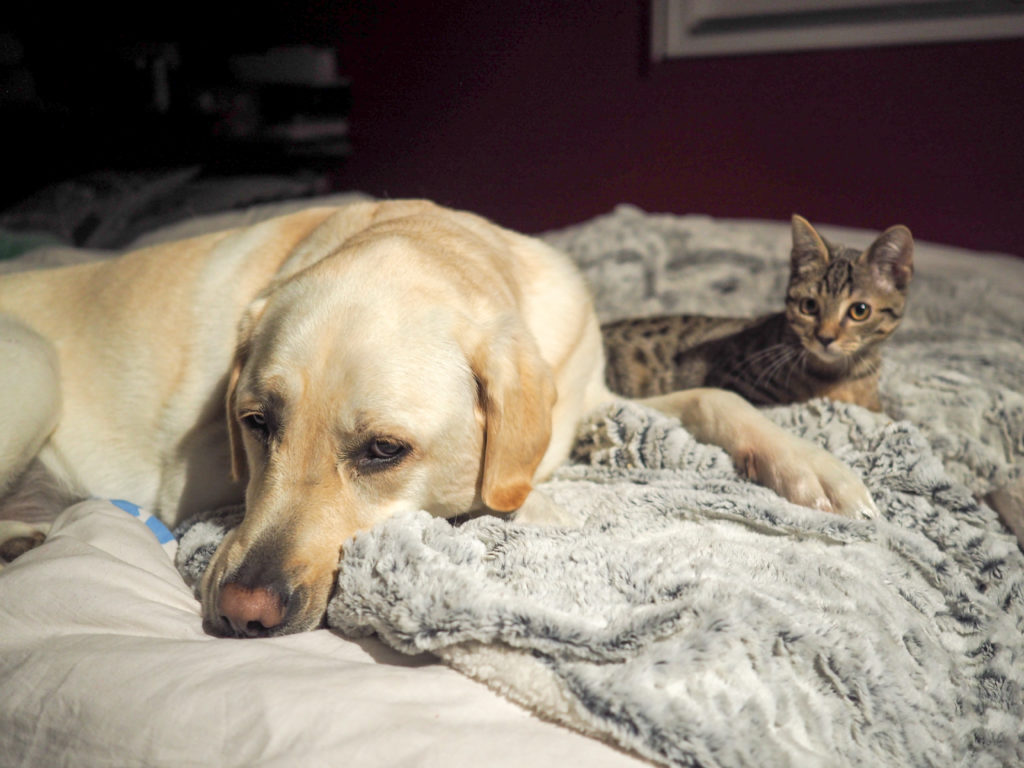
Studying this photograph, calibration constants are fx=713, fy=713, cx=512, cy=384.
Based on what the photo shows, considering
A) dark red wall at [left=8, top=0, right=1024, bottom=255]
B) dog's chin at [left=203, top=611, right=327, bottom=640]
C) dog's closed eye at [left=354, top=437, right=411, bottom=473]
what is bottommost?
dog's chin at [left=203, top=611, right=327, bottom=640]

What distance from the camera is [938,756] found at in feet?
3.42

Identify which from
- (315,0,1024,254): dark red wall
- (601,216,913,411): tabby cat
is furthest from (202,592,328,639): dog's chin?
(315,0,1024,254): dark red wall

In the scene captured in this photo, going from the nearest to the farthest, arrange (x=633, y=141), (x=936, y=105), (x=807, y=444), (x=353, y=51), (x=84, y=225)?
(x=807, y=444), (x=936, y=105), (x=84, y=225), (x=633, y=141), (x=353, y=51)

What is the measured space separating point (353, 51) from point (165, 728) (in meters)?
5.23

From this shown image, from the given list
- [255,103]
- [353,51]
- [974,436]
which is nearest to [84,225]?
[255,103]

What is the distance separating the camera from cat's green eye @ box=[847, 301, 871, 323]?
1.86m

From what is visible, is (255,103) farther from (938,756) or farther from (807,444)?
(938,756)

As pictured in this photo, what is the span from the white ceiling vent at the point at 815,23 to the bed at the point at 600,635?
86.0 inches

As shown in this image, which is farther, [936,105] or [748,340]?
[936,105]

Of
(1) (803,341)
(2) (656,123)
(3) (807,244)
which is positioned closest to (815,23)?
(2) (656,123)

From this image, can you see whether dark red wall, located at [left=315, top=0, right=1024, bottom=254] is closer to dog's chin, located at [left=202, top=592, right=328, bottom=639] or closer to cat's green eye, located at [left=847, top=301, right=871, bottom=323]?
A: cat's green eye, located at [left=847, top=301, right=871, bottom=323]

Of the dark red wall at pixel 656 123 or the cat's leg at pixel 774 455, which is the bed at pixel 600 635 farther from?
the dark red wall at pixel 656 123

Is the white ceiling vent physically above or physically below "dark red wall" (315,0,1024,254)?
above

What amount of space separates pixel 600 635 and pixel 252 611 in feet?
1.76
